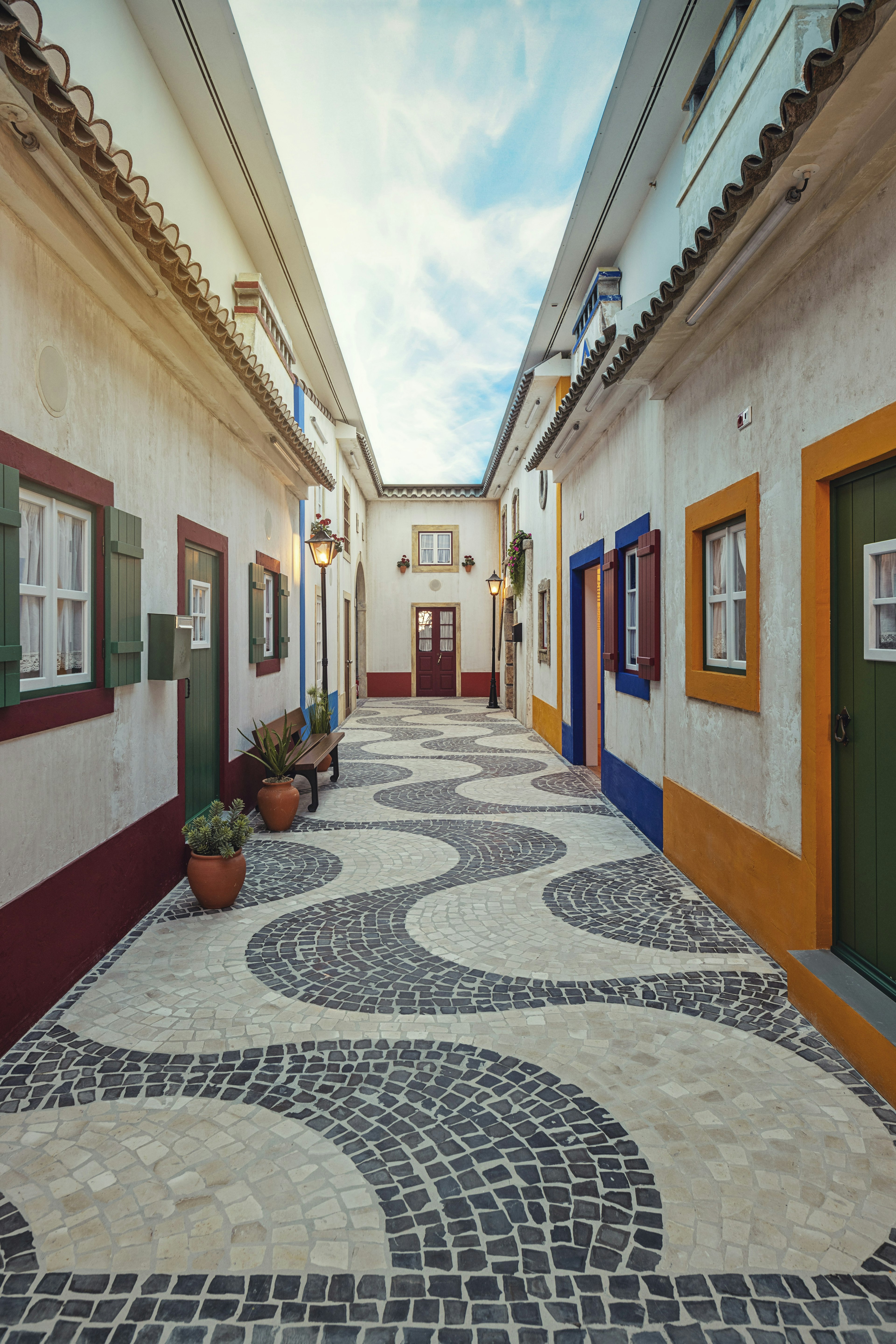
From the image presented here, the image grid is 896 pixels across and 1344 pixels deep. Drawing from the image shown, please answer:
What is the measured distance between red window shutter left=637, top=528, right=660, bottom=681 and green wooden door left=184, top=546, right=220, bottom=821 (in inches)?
140

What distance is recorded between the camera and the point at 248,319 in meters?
7.05

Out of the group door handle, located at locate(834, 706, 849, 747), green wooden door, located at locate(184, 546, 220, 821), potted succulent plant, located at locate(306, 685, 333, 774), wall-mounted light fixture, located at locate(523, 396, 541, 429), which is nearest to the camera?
door handle, located at locate(834, 706, 849, 747)

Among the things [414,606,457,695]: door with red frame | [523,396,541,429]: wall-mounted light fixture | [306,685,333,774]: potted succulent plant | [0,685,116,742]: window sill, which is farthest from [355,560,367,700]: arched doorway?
[0,685,116,742]: window sill

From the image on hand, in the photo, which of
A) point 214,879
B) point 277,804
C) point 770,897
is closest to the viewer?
point 770,897

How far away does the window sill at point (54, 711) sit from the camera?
2869 mm

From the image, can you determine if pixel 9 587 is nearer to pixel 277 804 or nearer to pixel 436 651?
pixel 277 804

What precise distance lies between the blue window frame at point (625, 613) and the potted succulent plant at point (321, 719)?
140 inches

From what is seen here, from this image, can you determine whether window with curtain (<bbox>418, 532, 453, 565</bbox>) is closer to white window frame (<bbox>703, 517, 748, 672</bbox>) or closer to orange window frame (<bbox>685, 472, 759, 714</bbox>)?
orange window frame (<bbox>685, 472, 759, 714</bbox>)

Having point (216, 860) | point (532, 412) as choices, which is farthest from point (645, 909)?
point (532, 412)

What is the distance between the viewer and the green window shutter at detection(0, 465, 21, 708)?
276 cm

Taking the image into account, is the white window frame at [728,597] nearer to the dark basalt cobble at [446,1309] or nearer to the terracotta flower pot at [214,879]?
the dark basalt cobble at [446,1309]

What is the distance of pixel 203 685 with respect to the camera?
580cm

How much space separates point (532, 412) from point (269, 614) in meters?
6.62

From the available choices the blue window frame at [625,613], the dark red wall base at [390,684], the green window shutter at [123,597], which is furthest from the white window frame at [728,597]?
the dark red wall base at [390,684]
